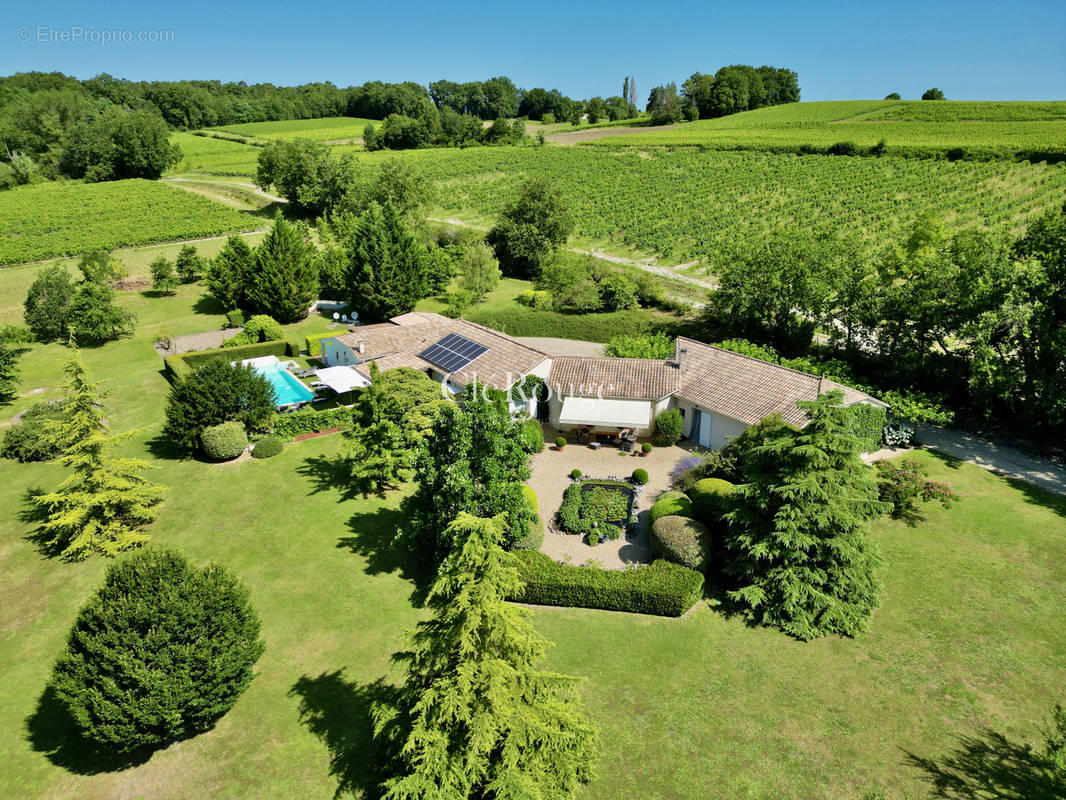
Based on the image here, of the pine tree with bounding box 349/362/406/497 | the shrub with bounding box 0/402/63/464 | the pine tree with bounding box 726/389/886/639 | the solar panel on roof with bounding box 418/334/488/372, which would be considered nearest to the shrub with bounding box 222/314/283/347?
the solar panel on roof with bounding box 418/334/488/372

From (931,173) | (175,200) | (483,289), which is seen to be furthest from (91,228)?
(931,173)

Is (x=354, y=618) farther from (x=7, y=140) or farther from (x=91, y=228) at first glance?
(x=7, y=140)

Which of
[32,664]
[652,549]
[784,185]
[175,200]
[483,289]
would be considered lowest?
[32,664]

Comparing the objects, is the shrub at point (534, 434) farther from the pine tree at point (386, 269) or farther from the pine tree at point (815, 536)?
the pine tree at point (386, 269)

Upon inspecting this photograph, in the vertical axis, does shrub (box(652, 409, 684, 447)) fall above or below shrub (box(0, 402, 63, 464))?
above

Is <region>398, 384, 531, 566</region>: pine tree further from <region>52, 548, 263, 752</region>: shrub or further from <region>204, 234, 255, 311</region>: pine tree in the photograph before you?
<region>204, 234, 255, 311</region>: pine tree

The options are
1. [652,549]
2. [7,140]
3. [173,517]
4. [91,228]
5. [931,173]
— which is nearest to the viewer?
[652,549]

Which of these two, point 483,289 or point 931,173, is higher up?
point 931,173
